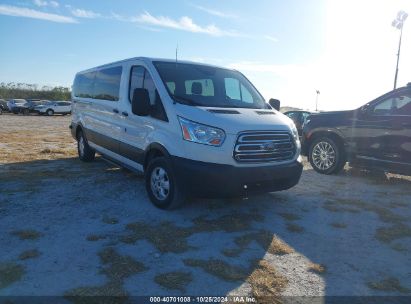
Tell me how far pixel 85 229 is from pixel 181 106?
6.55 ft

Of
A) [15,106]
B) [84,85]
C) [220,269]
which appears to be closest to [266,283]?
[220,269]

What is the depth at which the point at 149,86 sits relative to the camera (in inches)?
223

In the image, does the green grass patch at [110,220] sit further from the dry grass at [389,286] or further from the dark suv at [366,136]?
the dark suv at [366,136]

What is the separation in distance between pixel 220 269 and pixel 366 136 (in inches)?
212

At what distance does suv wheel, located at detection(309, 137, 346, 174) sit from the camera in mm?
A: 8250

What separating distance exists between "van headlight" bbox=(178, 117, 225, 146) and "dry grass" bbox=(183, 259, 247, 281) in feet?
5.04

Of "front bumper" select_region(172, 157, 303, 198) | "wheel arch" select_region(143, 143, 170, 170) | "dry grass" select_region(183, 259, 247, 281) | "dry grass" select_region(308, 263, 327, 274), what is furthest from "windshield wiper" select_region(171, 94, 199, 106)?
"dry grass" select_region(308, 263, 327, 274)

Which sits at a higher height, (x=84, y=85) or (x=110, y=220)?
(x=84, y=85)

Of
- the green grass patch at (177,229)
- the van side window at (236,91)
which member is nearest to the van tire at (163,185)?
the green grass patch at (177,229)

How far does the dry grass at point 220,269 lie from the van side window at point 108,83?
3.82 m

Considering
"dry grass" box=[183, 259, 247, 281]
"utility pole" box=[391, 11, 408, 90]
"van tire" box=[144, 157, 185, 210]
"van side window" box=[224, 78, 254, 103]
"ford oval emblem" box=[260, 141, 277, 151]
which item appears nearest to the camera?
"dry grass" box=[183, 259, 247, 281]

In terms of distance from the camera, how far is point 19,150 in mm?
10688

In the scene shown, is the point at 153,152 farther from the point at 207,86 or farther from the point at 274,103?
the point at 274,103

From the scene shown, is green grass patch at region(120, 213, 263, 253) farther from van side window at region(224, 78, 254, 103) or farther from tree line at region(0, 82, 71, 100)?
tree line at region(0, 82, 71, 100)
